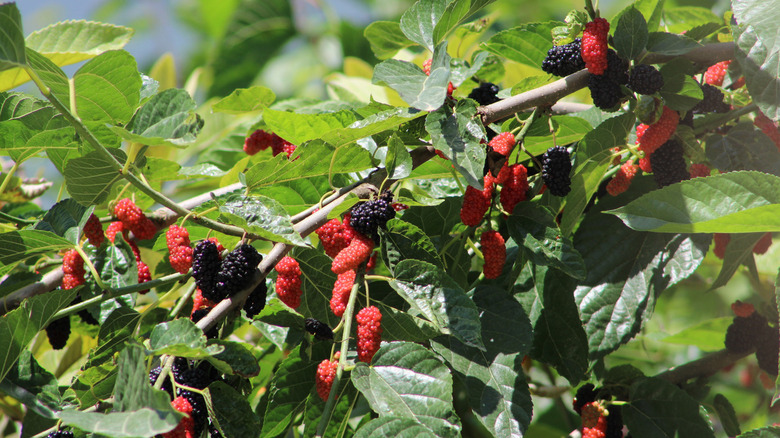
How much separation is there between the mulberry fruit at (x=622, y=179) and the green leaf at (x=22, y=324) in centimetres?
91

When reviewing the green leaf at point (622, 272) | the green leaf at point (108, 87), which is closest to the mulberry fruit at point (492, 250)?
the green leaf at point (622, 272)

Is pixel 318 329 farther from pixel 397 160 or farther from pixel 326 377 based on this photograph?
pixel 397 160

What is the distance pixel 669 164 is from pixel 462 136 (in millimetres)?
444

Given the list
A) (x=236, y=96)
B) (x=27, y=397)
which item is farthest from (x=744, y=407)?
(x=27, y=397)

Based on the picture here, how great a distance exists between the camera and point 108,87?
93 centimetres

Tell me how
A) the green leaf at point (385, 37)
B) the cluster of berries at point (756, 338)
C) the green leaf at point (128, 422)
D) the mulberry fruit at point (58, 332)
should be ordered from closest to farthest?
1. the green leaf at point (128, 422)
2. the mulberry fruit at point (58, 332)
3. the green leaf at point (385, 37)
4. the cluster of berries at point (756, 338)

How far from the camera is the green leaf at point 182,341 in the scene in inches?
26.4

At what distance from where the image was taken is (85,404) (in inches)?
32.7

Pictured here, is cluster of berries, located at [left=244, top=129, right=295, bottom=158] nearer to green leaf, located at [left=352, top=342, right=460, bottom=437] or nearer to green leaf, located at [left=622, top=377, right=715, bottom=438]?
green leaf, located at [left=352, top=342, right=460, bottom=437]

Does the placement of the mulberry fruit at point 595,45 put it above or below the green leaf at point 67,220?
above

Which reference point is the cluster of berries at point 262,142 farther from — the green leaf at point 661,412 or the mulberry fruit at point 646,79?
the green leaf at point 661,412

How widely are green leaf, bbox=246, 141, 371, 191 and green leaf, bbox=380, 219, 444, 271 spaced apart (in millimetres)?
149

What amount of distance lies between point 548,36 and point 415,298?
23.6 inches

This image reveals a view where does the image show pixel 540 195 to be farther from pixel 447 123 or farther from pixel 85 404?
pixel 85 404
